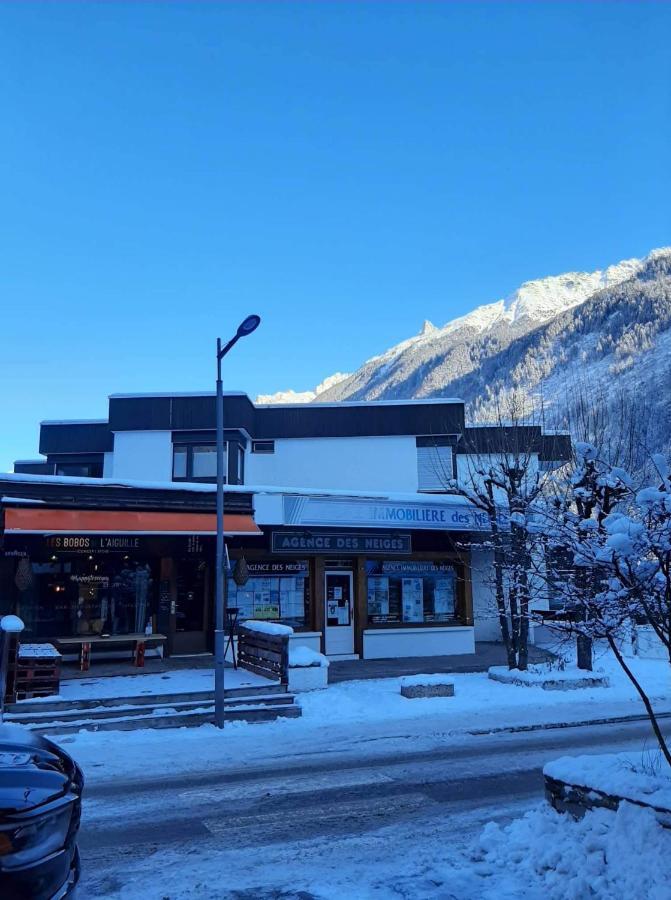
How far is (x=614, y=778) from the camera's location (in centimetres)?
577

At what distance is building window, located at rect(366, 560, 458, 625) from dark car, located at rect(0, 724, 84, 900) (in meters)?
16.5

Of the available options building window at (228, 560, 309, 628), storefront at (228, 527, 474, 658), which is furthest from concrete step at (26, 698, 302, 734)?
storefront at (228, 527, 474, 658)

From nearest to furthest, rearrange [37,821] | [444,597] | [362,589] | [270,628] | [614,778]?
[37,821] < [614,778] < [270,628] < [362,589] < [444,597]

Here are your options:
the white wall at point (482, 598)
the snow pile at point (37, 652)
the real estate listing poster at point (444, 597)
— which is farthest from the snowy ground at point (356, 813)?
the white wall at point (482, 598)

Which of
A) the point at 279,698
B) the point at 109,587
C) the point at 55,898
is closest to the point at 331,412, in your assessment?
the point at 109,587

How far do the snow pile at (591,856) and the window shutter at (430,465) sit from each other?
71.0ft

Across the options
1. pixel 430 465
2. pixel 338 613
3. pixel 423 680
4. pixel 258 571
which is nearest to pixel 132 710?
pixel 423 680

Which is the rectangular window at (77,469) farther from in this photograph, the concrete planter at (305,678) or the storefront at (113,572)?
the concrete planter at (305,678)

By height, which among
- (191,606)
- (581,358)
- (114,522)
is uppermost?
(581,358)

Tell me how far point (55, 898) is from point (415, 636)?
1772 centimetres

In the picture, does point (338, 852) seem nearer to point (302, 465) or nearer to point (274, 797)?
point (274, 797)

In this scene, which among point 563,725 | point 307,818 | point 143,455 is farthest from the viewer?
point 143,455

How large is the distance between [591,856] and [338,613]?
50.1 ft

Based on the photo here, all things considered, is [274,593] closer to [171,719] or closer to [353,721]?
[353,721]
